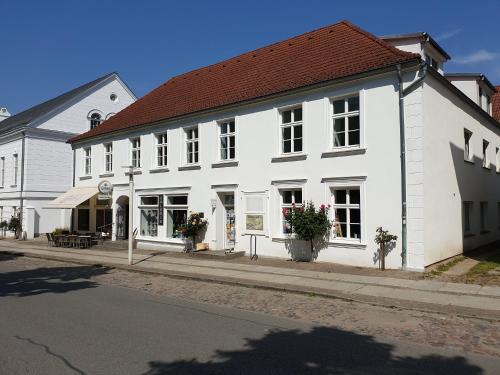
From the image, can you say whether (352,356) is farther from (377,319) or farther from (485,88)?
(485,88)

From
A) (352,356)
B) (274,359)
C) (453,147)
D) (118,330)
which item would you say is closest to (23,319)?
(118,330)

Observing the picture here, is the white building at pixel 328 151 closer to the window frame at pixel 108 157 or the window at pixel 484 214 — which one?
the window at pixel 484 214

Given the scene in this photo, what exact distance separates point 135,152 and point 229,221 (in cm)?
751

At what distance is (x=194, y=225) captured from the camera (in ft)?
62.6

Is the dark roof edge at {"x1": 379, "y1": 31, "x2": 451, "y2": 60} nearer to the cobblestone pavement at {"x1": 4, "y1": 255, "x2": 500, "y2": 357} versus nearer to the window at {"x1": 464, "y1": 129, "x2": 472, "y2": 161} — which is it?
the window at {"x1": 464, "y1": 129, "x2": 472, "y2": 161}

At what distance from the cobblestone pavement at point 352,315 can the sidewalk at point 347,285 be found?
11.9 inches

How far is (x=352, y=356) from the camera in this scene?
6.12 meters

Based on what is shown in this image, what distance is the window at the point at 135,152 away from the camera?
2353 cm

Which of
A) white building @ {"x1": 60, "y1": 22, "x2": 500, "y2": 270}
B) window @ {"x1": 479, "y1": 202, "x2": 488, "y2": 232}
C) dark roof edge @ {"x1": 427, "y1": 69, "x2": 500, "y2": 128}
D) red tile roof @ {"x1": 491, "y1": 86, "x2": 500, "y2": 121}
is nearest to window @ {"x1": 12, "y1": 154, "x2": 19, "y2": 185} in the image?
white building @ {"x1": 60, "y1": 22, "x2": 500, "y2": 270}

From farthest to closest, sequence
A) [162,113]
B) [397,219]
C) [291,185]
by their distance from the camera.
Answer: [162,113] → [291,185] → [397,219]

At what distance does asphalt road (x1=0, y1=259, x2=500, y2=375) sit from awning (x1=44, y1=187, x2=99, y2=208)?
53.7 feet

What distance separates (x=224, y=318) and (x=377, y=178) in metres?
7.72

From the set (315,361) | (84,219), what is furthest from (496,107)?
(315,361)

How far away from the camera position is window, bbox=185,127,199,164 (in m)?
20.6
